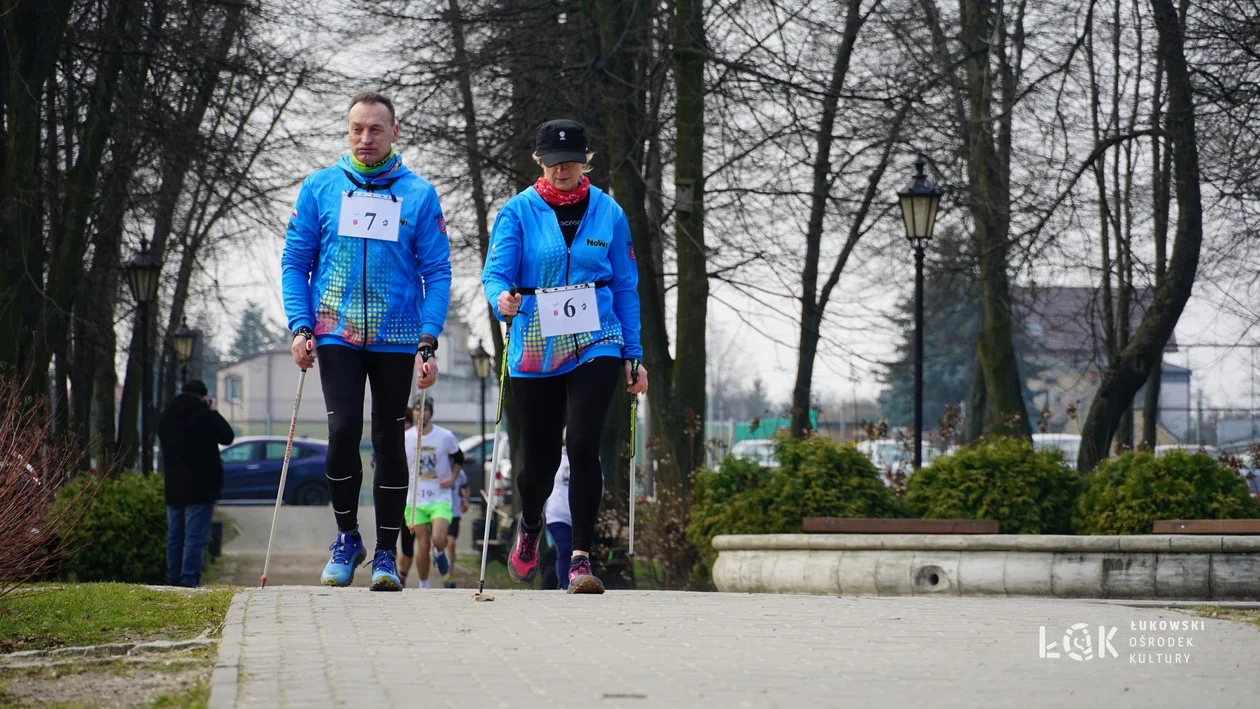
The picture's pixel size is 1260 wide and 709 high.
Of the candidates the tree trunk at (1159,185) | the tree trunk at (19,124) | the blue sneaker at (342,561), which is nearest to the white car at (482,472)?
the tree trunk at (1159,185)

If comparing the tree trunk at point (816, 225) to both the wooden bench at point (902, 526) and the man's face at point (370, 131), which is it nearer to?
the wooden bench at point (902, 526)

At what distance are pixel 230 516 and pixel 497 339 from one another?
874 cm

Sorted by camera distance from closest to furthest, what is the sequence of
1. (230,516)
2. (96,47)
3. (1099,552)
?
(1099,552) → (96,47) → (230,516)

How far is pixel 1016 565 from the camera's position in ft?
34.6

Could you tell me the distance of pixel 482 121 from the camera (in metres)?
19.6

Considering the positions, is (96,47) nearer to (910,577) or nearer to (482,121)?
(482,121)

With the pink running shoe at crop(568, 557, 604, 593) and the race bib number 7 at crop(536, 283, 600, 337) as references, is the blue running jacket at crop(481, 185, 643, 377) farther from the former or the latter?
the pink running shoe at crop(568, 557, 604, 593)

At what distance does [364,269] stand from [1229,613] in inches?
185

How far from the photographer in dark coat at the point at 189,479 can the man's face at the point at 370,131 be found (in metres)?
8.02

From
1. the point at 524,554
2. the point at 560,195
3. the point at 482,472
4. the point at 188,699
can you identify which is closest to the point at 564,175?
the point at 560,195

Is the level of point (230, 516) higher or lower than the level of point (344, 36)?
lower

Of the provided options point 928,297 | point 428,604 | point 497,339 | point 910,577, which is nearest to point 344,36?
point 497,339

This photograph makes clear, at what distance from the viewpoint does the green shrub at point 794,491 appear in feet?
39.5

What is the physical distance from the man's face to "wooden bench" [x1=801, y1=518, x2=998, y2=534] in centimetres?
492
